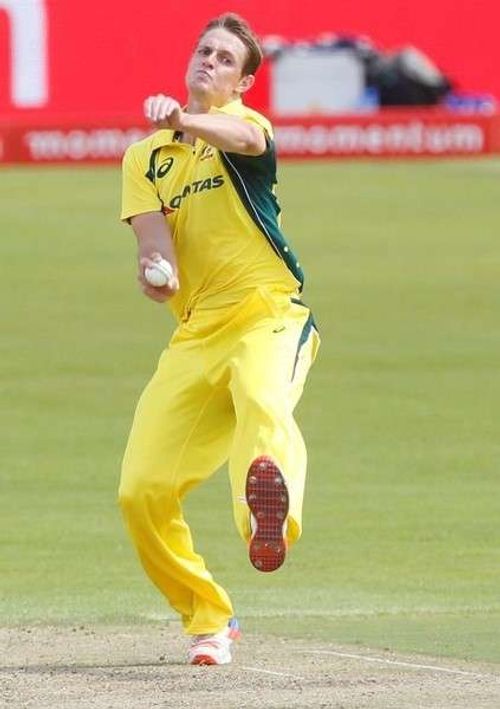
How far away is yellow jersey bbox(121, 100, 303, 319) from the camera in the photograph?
7668mm

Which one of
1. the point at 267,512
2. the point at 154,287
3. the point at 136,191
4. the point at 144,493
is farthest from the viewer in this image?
the point at 136,191

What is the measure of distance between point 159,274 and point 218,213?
0.42 meters

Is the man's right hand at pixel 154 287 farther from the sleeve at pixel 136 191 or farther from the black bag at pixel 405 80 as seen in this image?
the black bag at pixel 405 80

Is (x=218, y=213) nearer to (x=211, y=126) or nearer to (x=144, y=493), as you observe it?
(x=211, y=126)

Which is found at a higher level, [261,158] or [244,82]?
Answer: [244,82]

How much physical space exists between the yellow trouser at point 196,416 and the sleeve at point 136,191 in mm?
440

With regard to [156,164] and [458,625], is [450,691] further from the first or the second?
[156,164]

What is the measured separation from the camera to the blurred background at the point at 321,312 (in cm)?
998

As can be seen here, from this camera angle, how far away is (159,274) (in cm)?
740

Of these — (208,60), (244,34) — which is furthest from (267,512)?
(244,34)

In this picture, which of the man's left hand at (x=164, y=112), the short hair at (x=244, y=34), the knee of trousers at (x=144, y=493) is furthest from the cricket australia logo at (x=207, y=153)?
the knee of trousers at (x=144, y=493)

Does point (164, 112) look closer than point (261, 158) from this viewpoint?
Yes

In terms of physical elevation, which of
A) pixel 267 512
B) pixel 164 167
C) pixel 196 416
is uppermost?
pixel 164 167

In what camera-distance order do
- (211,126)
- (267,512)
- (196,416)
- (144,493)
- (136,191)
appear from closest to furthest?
(267,512)
(211,126)
(144,493)
(196,416)
(136,191)
